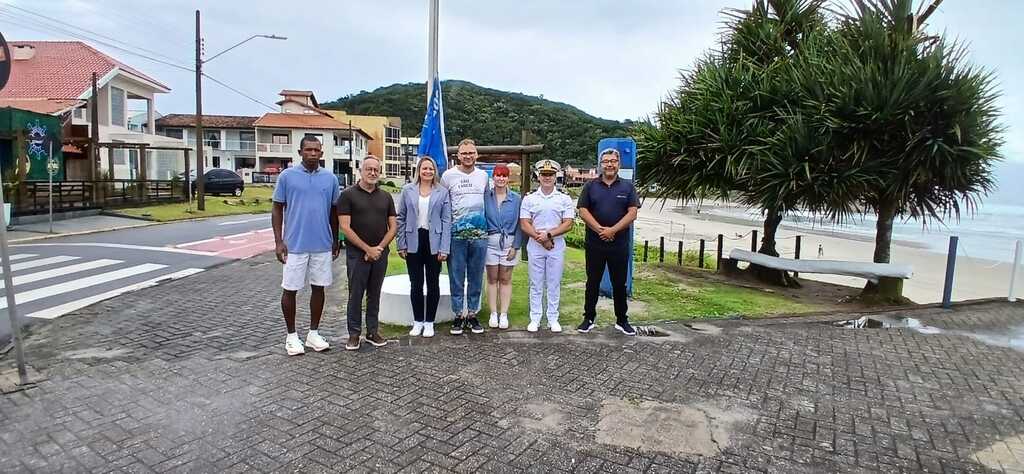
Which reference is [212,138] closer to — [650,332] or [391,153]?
[391,153]

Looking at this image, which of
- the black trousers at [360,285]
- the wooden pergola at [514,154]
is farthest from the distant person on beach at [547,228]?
the wooden pergola at [514,154]

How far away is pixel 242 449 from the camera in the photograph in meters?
3.30

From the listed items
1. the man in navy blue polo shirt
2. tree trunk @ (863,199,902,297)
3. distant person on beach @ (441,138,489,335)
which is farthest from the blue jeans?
tree trunk @ (863,199,902,297)

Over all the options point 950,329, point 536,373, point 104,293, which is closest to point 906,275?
point 950,329

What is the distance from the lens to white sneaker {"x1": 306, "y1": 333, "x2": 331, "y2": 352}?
513cm

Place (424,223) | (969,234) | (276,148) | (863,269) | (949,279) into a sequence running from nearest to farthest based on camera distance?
1. (424,223)
2. (949,279)
3. (863,269)
4. (969,234)
5. (276,148)

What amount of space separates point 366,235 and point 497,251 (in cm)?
127

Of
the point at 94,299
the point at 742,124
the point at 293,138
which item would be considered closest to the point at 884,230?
the point at 742,124

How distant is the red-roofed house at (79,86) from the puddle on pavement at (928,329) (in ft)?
91.0

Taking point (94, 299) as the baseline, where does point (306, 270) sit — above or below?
above

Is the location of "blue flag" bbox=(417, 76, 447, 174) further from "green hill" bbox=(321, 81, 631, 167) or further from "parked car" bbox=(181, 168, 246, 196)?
"green hill" bbox=(321, 81, 631, 167)

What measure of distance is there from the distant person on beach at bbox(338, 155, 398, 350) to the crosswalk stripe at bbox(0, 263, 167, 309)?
14.0ft

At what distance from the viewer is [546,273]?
5.93m

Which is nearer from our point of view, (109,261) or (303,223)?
(303,223)
